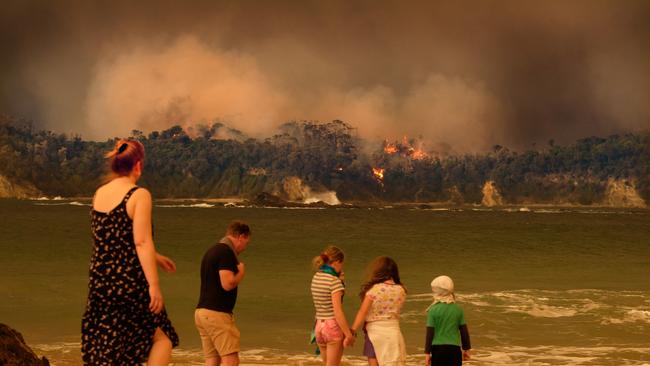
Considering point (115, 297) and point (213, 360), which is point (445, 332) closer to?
point (213, 360)

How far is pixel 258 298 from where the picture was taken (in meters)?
32.6

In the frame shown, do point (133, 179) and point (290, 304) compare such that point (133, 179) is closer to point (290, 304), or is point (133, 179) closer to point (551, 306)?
point (551, 306)

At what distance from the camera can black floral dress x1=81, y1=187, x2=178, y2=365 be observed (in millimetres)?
5715

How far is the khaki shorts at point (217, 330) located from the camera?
838 centimetres

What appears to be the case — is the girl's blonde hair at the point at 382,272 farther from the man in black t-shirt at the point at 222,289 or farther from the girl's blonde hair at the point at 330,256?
the man in black t-shirt at the point at 222,289

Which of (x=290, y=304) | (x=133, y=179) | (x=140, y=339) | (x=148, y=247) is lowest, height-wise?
Result: (x=290, y=304)

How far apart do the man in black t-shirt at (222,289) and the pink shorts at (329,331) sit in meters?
0.85

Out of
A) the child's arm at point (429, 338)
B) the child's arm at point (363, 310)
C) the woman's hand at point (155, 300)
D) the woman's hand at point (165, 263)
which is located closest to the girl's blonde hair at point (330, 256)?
the child's arm at point (363, 310)

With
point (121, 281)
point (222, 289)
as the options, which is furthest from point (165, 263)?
point (222, 289)

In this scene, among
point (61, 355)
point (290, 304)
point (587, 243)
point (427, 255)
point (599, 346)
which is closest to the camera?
point (61, 355)

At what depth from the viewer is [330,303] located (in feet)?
28.8

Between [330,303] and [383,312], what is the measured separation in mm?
601

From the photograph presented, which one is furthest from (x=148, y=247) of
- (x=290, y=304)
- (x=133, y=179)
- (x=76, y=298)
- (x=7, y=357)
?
(x=76, y=298)

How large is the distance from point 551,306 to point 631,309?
2269 millimetres
